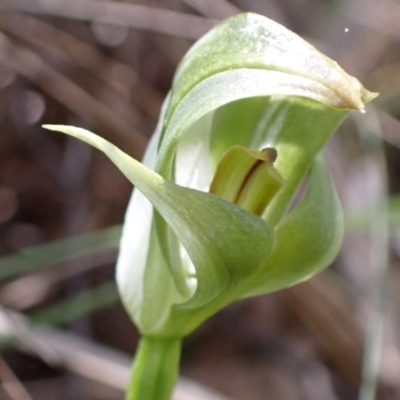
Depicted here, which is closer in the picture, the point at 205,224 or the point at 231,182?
the point at 205,224

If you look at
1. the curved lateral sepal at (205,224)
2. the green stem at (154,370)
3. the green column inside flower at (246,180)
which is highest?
the green column inside flower at (246,180)

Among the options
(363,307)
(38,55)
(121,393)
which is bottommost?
(121,393)

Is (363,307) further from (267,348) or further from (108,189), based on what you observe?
(108,189)

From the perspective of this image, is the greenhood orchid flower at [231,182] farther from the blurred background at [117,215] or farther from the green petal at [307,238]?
the blurred background at [117,215]

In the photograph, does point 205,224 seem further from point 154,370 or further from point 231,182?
point 154,370

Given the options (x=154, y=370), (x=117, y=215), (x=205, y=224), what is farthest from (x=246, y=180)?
(x=117, y=215)

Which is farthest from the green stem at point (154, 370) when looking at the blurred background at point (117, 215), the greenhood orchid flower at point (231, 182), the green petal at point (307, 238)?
the blurred background at point (117, 215)

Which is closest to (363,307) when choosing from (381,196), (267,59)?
(381,196)
